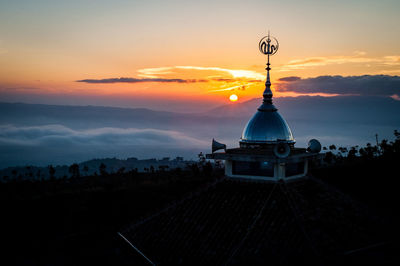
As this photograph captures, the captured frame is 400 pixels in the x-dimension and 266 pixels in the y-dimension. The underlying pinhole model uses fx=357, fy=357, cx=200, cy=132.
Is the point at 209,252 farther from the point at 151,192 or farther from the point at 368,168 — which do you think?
the point at 368,168

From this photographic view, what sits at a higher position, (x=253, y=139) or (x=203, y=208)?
(x=253, y=139)

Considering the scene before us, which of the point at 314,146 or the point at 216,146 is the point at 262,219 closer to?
the point at 216,146

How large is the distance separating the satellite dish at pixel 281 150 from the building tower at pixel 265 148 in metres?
0.63

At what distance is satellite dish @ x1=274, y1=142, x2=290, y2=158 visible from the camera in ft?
48.0

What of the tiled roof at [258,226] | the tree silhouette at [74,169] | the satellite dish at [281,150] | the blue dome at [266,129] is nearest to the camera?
the tiled roof at [258,226]

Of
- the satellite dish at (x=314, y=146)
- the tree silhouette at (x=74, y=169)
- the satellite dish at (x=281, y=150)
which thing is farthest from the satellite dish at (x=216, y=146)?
the tree silhouette at (x=74, y=169)

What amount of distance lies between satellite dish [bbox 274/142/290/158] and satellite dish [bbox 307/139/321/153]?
3.10 m

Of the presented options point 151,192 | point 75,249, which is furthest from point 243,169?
point 151,192

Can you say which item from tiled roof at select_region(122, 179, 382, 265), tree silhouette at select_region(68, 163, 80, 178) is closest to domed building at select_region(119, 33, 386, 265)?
tiled roof at select_region(122, 179, 382, 265)

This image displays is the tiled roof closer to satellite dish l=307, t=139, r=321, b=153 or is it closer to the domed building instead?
the domed building

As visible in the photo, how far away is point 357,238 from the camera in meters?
13.9

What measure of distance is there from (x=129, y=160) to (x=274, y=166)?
126003 mm

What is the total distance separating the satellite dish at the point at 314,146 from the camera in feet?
56.4

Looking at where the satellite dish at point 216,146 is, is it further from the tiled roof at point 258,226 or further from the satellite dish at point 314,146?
the satellite dish at point 314,146
